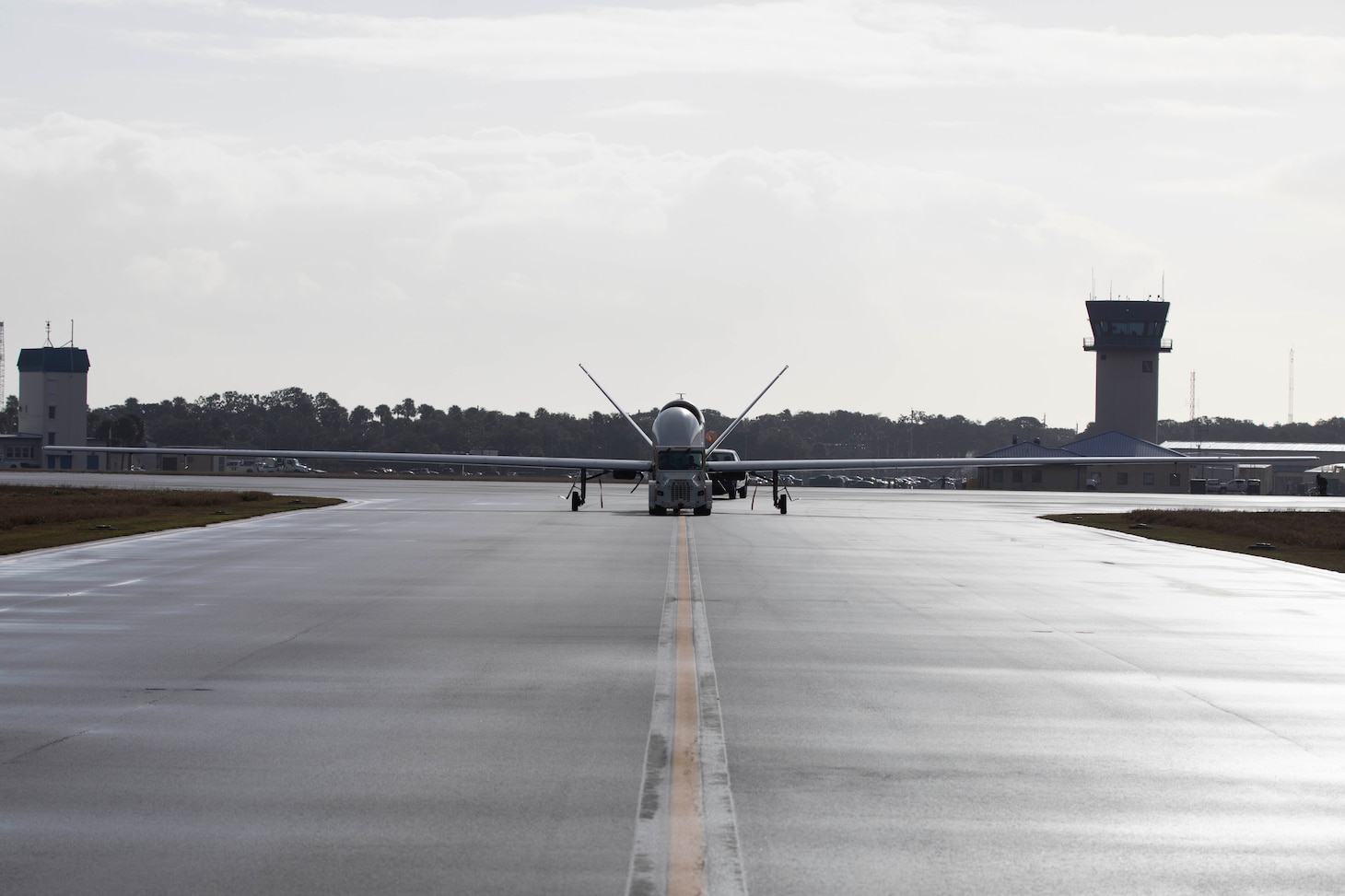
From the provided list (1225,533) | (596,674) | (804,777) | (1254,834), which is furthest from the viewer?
(1225,533)

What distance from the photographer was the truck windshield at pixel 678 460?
49375 millimetres

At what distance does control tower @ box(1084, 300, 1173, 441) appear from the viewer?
147875 millimetres

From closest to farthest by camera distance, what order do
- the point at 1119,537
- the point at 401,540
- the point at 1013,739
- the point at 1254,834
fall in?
the point at 1254,834, the point at 1013,739, the point at 401,540, the point at 1119,537

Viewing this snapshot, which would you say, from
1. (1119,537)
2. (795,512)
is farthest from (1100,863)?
(795,512)

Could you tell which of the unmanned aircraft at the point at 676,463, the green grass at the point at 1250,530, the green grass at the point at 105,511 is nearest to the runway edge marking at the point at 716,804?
the green grass at the point at 105,511

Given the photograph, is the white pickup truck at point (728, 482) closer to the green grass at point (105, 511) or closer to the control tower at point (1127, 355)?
the green grass at point (105, 511)

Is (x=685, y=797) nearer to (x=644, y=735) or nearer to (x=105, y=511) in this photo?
(x=644, y=735)

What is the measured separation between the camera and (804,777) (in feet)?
26.2

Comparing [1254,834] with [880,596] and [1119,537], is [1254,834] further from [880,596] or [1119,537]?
[1119,537]

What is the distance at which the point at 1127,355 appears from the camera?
14912 centimetres

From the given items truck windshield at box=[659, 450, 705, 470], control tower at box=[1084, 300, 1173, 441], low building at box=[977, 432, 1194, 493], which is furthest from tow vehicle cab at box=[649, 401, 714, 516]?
control tower at box=[1084, 300, 1173, 441]

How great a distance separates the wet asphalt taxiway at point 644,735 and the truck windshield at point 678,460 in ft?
91.8

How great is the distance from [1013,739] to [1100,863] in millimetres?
3014

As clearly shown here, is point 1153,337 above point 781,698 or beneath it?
above
